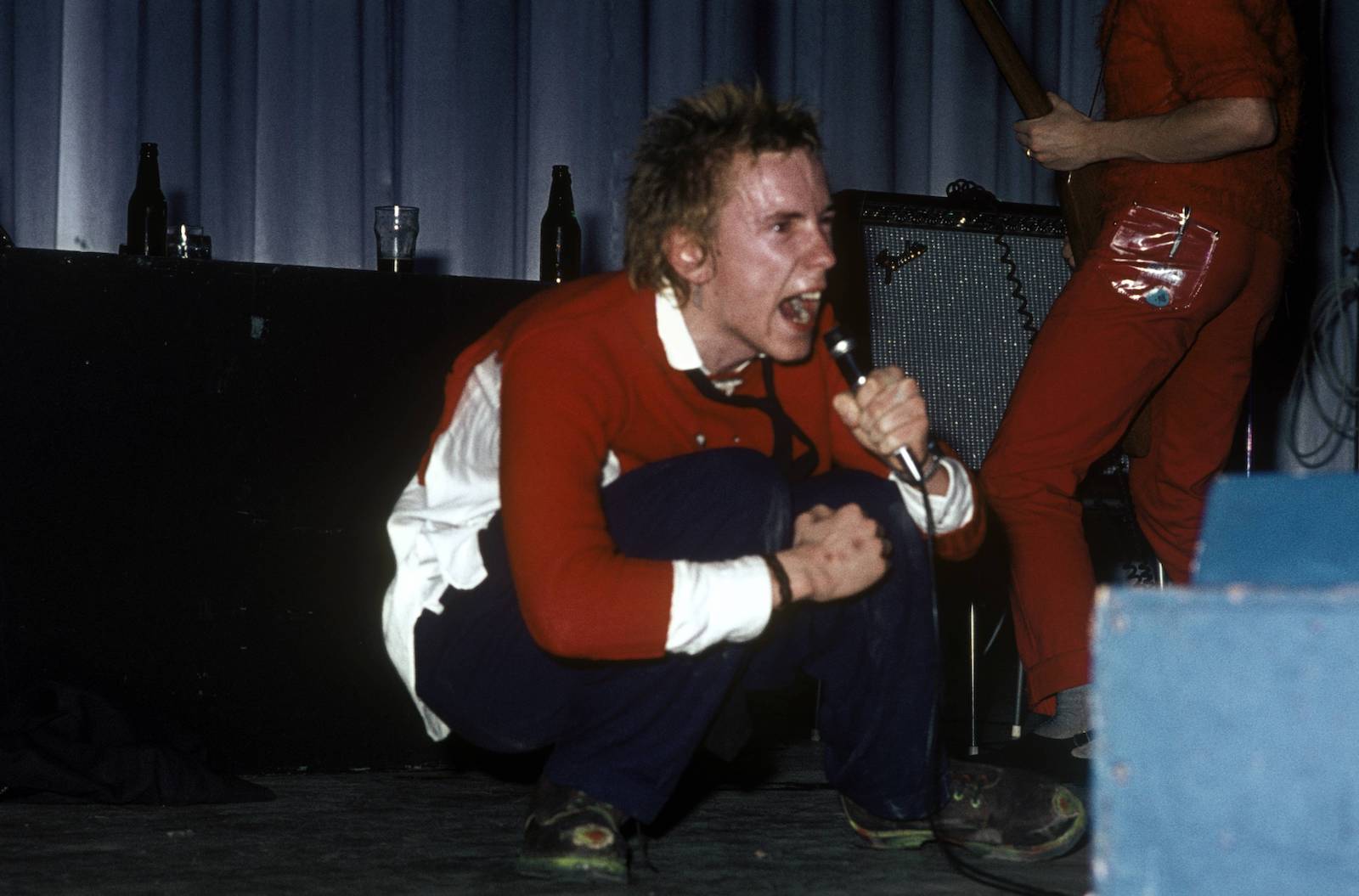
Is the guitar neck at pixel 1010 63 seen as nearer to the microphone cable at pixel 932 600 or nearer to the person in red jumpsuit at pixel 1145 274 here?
the person in red jumpsuit at pixel 1145 274

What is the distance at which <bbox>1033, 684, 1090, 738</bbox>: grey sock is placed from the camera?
6.45ft

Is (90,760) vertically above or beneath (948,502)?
beneath

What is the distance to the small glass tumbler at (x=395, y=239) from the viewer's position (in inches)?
86.0

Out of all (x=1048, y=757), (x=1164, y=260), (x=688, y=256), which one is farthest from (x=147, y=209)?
(x=1048, y=757)

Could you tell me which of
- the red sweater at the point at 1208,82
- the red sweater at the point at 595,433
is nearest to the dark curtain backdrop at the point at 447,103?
the red sweater at the point at 1208,82

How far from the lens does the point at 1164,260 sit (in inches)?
73.4

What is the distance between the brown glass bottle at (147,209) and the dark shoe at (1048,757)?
5.11 ft

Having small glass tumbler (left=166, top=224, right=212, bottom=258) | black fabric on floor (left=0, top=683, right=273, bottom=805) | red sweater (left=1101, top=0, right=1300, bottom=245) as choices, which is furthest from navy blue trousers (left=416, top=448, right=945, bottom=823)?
small glass tumbler (left=166, top=224, right=212, bottom=258)

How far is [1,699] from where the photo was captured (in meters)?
1.81

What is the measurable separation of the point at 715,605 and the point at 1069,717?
969 mm

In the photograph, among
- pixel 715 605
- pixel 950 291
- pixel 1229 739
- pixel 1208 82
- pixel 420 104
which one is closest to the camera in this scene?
pixel 1229 739

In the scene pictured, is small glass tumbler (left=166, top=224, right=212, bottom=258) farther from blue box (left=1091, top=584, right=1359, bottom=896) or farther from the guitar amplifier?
blue box (left=1091, top=584, right=1359, bottom=896)

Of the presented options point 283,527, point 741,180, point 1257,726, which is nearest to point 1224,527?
point 1257,726

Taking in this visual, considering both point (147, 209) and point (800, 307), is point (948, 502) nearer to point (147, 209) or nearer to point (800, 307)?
point (800, 307)
